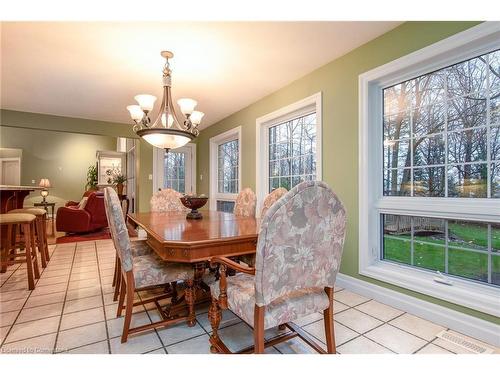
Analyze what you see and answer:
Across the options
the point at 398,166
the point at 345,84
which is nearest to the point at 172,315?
the point at 398,166

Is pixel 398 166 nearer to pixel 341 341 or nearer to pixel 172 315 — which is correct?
pixel 341 341

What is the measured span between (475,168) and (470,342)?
118 cm

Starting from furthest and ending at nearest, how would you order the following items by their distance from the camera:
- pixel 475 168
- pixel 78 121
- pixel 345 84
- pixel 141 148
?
pixel 141 148 < pixel 78 121 < pixel 345 84 < pixel 475 168

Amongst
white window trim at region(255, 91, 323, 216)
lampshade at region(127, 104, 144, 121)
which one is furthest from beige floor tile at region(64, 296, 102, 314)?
white window trim at region(255, 91, 323, 216)

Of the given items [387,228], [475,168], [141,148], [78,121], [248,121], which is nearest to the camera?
[475,168]

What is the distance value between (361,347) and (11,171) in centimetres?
1028

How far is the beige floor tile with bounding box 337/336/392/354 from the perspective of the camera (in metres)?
1.53

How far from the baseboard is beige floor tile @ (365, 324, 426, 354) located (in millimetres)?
340

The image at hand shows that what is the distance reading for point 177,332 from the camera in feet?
5.72

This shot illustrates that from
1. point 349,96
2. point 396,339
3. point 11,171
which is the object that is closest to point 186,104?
point 349,96

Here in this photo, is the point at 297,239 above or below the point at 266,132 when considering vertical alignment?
below

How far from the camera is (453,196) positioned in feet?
6.33

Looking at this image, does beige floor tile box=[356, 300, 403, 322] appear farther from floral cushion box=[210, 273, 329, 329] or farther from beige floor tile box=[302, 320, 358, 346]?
floral cushion box=[210, 273, 329, 329]

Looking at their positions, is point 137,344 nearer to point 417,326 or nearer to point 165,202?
point 417,326
